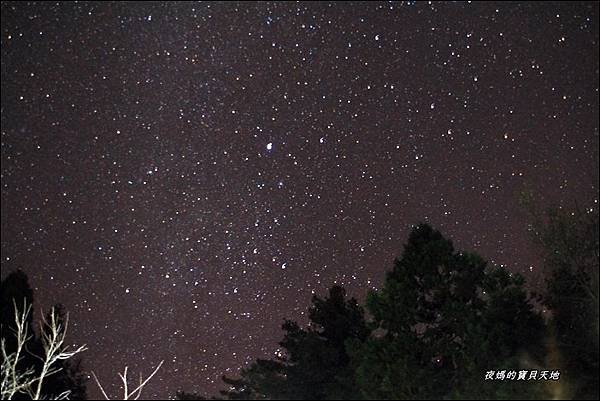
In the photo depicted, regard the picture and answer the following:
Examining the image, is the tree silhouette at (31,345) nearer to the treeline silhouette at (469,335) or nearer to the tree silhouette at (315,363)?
the tree silhouette at (315,363)

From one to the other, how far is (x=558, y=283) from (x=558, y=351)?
6.02ft

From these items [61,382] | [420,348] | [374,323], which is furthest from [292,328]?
[61,382]

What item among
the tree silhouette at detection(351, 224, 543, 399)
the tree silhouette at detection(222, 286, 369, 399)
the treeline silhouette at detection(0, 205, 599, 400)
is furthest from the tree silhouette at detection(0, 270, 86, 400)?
the tree silhouette at detection(351, 224, 543, 399)

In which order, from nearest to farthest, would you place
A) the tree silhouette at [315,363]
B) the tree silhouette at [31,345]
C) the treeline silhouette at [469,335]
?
the treeline silhouette at [469,335] → the tree silhouette at [315,363] → the tree silhouette at [31,345]

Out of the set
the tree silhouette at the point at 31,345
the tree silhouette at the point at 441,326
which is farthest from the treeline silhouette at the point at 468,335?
the tree silhouette at the point at 31,345

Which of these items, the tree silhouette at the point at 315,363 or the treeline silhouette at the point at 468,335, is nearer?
the treeline silhouette at the point at 468,335

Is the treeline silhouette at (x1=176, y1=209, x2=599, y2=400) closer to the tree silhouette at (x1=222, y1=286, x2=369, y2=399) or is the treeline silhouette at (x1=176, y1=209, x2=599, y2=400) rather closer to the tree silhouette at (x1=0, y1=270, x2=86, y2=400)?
the tree silhouette at (x1=222, y1=286, x2=369, y2=399)

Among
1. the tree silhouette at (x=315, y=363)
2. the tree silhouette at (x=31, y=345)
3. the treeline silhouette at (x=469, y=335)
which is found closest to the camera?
the treeline silhouette at (x=469, y=335)

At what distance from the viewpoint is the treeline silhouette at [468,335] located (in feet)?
41.9

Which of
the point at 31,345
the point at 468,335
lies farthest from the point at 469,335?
the point at 31,345

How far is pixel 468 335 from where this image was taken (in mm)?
13477

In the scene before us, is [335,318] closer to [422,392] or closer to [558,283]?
[422,392]

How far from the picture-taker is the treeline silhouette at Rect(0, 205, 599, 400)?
1277 centimetres

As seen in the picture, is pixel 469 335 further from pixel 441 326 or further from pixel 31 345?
pixel 31 345
